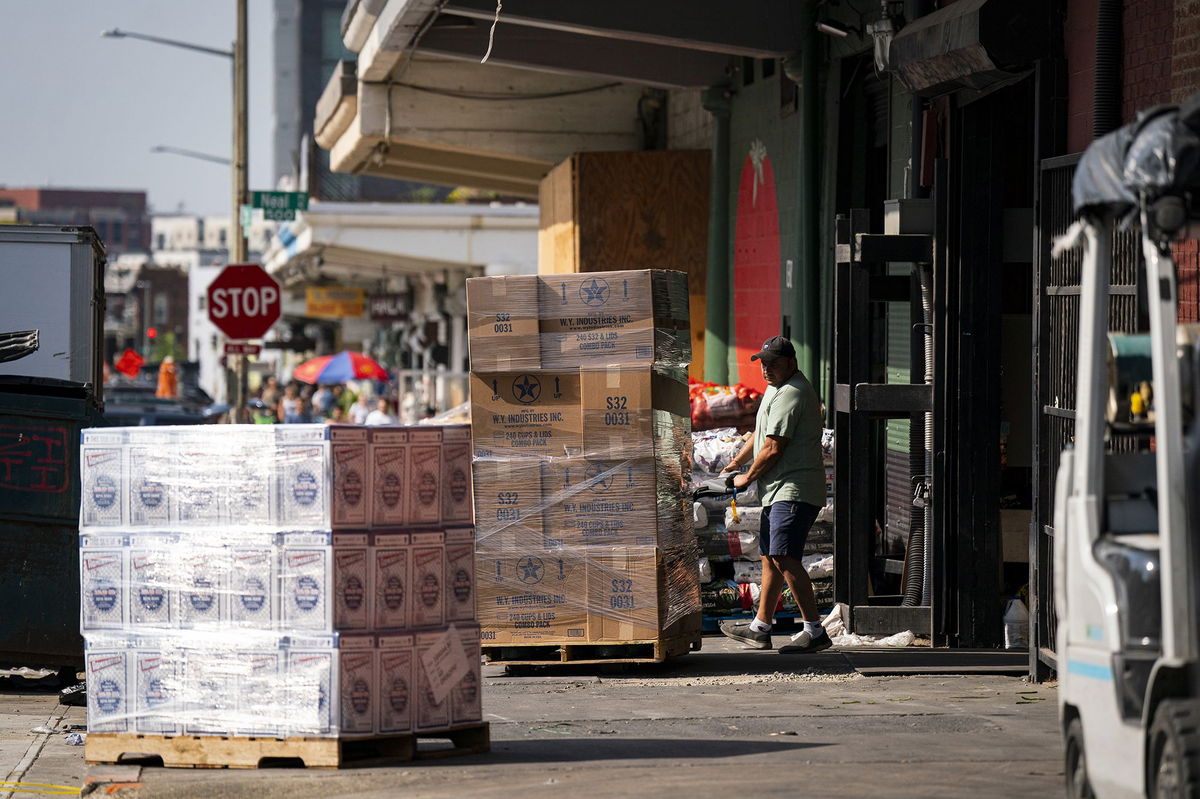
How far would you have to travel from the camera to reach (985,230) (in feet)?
36.3

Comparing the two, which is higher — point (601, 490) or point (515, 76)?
point (515, 76)

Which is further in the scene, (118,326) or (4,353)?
(118,326)

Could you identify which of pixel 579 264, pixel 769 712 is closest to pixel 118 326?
pixel 579 264

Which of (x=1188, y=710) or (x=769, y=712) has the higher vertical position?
(x=1188, y=710)

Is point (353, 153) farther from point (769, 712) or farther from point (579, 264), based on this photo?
point (769, 712)

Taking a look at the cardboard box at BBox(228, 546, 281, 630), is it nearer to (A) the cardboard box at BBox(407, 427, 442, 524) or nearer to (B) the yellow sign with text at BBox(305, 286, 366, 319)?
(A) the cardboard box at BBox(407, 427, 442, 524)

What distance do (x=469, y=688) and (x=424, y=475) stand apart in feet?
3.31

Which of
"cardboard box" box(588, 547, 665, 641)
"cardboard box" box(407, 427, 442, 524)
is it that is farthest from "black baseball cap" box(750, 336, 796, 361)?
"cardboard box" box(407, 427, 442, 524)

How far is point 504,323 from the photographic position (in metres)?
10.3

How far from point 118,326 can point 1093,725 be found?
143 metres

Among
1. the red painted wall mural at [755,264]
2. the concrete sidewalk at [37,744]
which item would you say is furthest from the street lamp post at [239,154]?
the concrete sidewalk at [37,744]

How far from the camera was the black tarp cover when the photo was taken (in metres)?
5.30

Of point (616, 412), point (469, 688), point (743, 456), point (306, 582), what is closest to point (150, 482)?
point (306, 582)

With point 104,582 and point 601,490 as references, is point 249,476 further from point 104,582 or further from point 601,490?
point 601,490
